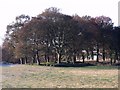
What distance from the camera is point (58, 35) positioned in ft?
225

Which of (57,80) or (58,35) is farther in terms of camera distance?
(58,35)

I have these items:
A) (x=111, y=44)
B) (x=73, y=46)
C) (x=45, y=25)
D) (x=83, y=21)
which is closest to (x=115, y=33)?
(x=111, y=44)

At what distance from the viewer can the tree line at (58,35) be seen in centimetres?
6688

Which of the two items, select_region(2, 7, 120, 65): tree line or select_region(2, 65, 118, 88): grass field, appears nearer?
select_region(2, 65, 118, 88): grass field

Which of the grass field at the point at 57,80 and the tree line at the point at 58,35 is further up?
the tree line at the point at 58,35

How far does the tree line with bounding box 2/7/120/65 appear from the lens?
66875 mm

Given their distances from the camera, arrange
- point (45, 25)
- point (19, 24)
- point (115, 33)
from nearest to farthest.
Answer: point (45, 25)
point (19, 24)
point (115, 33)

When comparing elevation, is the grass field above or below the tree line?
below

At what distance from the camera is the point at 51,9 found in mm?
70312

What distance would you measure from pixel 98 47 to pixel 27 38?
1997 centimetres

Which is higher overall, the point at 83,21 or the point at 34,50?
the point at 83,21

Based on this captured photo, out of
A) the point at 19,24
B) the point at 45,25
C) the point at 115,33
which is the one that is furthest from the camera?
the point at 115,33

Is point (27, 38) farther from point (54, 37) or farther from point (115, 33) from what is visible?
point (115, 33)

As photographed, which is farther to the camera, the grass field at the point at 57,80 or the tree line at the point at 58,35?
the tree line at the point at 58,35
